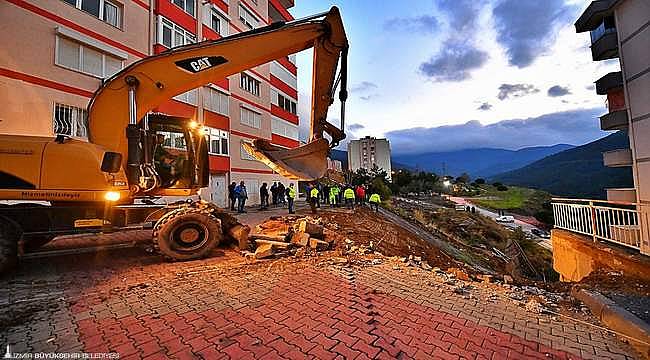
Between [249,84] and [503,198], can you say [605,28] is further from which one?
[503,198]

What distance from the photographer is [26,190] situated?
5.36m

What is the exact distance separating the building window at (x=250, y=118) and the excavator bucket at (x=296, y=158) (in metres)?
18.3

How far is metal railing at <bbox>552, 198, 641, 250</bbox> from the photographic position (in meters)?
6.84

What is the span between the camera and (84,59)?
13141 mm

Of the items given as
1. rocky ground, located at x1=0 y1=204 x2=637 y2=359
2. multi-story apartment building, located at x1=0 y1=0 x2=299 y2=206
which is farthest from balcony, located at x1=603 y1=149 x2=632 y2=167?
multi-story apartment building, located at x1=0 y1=0 x2=299 y2=206

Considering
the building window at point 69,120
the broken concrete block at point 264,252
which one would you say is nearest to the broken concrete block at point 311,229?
the broken concrete block at point 264,252

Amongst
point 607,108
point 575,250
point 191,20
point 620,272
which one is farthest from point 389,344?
point 191,20

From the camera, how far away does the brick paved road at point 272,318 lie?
3.07 m

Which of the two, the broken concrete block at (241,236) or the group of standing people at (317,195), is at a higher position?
the group of standing people at (317,195)

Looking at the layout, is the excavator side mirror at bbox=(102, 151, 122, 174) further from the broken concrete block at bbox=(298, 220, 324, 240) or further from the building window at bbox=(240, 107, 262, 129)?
the building window at bbox=(240, 107, 262, 129)

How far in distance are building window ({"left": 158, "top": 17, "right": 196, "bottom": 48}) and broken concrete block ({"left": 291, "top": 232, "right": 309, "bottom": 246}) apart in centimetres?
1572

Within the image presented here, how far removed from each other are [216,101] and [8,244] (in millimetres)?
16805

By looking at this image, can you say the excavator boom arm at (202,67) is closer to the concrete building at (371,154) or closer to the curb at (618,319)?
the curb at (618,319)

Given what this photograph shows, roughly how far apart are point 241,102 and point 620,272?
73.7 ft
